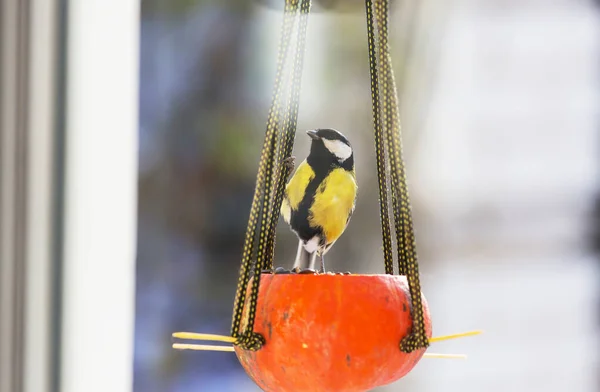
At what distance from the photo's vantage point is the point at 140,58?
136 centimetres

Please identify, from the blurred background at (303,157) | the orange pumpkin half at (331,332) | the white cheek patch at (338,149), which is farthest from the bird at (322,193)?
the blurred background at (303,157)

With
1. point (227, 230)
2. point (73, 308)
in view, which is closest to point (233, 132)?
point (227, 230)

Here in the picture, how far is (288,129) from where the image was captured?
74cm

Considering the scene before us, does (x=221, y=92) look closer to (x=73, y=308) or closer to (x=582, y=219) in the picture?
(x=73, y=308)

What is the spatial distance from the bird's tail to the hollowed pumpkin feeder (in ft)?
0.25

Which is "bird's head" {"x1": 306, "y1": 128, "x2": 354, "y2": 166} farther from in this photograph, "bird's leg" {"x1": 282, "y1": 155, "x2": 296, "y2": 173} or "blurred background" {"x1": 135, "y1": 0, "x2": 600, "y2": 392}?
"blurred background" {"x1": 135, "y1": 0, "x2": 600, "y2": 392}

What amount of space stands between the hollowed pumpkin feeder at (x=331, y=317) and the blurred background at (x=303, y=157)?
53 centimetres

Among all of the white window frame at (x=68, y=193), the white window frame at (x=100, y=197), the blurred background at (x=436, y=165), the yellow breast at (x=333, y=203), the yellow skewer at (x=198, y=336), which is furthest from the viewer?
the blurred background at (x=436, y=165)

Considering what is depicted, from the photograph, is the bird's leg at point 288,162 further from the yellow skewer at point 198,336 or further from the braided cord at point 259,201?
the yellow skewer at point 198,336

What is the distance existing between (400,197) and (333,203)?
0.08m

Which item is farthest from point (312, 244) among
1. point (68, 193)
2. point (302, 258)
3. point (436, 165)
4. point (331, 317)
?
A: point (436, 165)

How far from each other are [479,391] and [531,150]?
54 centimetres

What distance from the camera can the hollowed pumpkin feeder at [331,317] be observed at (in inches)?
22.0

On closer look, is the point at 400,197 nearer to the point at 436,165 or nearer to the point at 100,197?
the point at 100,197
